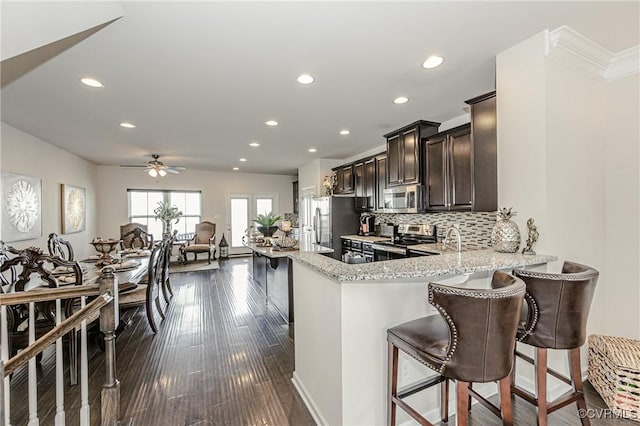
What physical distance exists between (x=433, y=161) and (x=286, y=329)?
9.05 ft

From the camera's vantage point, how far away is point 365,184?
212 inches

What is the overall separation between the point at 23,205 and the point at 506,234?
19.2 feet

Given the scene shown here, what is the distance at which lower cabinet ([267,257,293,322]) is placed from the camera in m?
3.48

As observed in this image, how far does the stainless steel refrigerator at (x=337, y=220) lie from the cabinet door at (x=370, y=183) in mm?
453

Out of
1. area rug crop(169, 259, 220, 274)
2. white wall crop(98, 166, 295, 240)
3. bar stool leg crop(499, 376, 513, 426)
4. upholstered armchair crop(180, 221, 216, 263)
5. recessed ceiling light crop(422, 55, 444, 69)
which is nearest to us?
bar stool leg crop(499, 376, 513, 426)

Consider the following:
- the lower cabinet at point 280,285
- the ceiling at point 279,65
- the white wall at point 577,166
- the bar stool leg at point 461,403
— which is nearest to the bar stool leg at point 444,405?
the bar stool leg at point 461,403

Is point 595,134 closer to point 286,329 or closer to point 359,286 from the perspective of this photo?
point 359,286

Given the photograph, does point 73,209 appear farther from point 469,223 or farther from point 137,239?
point 469,223

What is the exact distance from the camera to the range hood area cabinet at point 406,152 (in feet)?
12.4

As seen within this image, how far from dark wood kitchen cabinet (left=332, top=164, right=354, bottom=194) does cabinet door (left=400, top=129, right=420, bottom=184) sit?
1848 millimetres

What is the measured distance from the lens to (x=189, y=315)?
12.2ft

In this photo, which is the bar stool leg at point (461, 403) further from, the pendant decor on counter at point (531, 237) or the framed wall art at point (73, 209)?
the framed wall art at point (73, 209)

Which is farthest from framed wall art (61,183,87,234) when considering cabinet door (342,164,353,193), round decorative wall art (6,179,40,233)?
cabinet door (342,164,353,193)

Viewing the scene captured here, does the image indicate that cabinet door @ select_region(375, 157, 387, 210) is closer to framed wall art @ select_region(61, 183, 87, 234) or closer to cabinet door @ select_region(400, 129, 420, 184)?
cabinet door @ select_region(400, 129, 420, 184)
